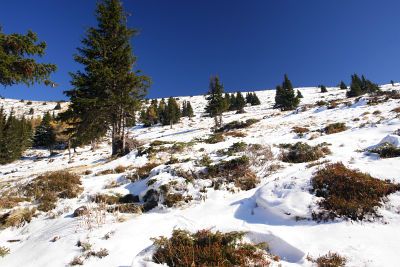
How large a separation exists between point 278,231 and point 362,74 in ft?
321

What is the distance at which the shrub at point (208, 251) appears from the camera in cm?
263

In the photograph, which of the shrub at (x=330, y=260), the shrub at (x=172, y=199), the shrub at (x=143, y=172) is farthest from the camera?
the shrub at (x=143, y=172)

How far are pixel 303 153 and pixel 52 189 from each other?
35.9 ft

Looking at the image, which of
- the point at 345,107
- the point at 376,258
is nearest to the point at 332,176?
the point at 376,258

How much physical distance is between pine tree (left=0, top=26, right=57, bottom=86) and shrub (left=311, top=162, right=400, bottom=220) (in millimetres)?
10887

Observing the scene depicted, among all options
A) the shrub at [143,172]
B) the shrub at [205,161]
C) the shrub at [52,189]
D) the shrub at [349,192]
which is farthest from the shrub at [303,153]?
the shrub at [52,189]

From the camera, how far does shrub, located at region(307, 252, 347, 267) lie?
2.47m

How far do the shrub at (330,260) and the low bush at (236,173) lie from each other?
321cm

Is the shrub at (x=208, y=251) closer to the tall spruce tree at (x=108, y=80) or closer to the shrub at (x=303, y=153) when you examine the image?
the shrub at (x=303, y=153)

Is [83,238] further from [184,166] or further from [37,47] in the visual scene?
[37,47]

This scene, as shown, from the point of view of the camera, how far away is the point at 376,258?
2.43 metres

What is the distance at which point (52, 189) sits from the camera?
686cm

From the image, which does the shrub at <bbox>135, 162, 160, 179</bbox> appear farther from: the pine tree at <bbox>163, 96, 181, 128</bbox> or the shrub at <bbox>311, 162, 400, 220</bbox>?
the pine tree at <bbox>163, 96, 181, 128</bbox>

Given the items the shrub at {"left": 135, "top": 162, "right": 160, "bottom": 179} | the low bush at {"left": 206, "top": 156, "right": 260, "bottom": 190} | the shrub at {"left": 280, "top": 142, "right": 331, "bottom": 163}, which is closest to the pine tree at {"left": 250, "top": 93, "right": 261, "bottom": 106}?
the shrub at {"left": 280, "top": 142, "right": 331, "bottom": 163}
